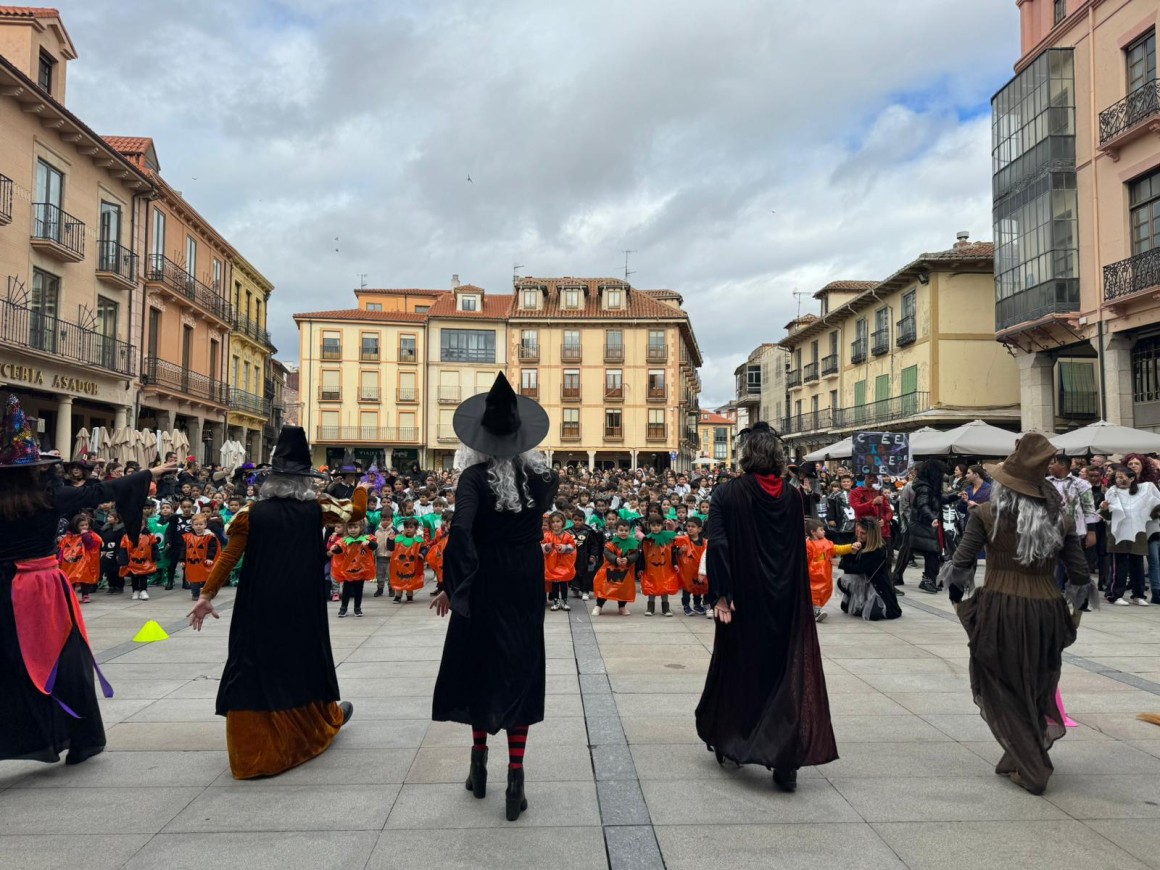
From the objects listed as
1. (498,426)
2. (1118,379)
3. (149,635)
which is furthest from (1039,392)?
(498,426)

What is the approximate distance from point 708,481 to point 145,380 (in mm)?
17666

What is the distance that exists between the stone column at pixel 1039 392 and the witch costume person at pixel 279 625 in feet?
73.0

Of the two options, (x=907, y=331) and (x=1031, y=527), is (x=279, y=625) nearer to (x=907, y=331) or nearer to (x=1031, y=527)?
(x=1031, y=527)

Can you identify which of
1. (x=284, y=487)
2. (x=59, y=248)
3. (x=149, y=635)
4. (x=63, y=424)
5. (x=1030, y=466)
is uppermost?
(x=59, y=248)

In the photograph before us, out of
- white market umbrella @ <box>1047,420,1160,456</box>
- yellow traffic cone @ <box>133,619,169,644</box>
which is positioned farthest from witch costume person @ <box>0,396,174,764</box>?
white market umbrella @ <box>1047,420,1160,456</box>

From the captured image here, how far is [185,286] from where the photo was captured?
2767cm

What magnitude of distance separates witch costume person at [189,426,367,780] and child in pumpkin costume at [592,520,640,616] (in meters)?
5.46

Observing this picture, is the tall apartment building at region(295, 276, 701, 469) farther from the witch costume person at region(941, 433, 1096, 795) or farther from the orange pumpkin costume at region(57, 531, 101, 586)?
the witch costume person at region(941, 433, 1096, 795)

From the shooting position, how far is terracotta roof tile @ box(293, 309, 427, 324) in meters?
49.4

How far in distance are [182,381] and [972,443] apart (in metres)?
24.2

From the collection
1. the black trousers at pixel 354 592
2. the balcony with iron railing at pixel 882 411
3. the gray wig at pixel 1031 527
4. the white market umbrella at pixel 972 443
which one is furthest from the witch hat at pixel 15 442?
the balcony with iron railing at pixel 882 411

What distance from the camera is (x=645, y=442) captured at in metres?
48.9

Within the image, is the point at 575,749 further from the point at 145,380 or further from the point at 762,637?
the point at 145,380

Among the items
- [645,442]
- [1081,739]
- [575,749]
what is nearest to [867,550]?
[1081,739]
